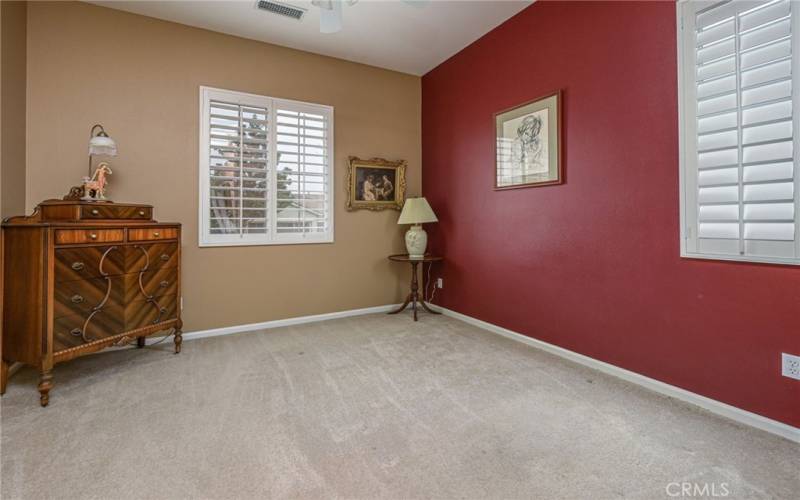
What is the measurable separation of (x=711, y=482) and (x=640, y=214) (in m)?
1.48

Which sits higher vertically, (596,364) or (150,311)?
(150,311)

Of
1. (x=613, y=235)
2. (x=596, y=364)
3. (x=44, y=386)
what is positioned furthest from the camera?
(x=596, y=364)

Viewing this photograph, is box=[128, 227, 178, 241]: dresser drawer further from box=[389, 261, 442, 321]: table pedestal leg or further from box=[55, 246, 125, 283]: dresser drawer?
box=[389, 261, 442, 321]: table pedestal leg

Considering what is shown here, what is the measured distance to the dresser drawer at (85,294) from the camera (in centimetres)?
216

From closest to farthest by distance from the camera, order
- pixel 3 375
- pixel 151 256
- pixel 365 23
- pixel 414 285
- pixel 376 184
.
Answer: pixel 3 375 < pixel 151 256 < pixel 365 23 < pixel 414 285 < pixel 376 184

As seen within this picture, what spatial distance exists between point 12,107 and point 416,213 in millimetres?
3346

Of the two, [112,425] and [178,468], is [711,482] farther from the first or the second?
[112,425]

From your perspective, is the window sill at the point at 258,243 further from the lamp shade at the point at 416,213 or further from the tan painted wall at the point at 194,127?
the lamp shade at the point at 416,213

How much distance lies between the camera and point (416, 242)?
402cm

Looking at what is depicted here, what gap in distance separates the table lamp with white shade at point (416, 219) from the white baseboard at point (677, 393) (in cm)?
136

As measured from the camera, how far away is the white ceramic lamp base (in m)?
4.02

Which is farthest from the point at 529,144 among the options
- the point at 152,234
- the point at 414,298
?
the point at 152,234

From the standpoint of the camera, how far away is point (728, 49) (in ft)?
6.16

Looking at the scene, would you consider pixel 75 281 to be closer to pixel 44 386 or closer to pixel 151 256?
pixel 151 256
